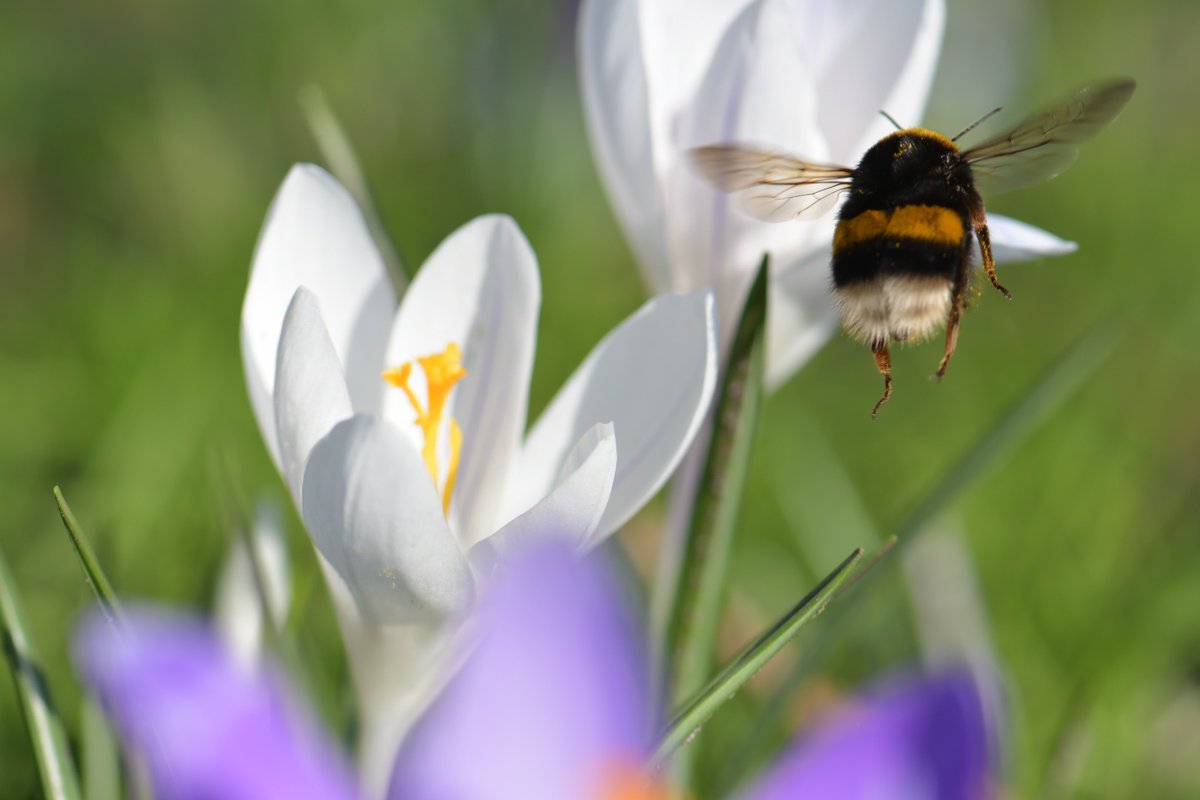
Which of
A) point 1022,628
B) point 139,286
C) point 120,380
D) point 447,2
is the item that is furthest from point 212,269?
point 1022,628

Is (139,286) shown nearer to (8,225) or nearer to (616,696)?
(8,225)

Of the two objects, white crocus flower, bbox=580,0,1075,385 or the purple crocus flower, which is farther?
white crocus flower, bbox=580,0,1075,385

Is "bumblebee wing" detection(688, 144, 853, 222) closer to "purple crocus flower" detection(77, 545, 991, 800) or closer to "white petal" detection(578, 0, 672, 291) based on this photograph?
"white petal" detection(578, 0, 672, 291)

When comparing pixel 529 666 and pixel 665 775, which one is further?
pixel 665 775

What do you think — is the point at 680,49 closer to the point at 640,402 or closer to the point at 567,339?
the point at 640,402

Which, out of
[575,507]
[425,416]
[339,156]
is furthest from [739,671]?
[339,156]

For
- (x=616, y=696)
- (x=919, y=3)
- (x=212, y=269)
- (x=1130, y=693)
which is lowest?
(x=1130, y=693)

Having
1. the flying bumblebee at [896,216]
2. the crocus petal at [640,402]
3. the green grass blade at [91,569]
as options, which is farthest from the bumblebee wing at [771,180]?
the green grass blade at [91,569]

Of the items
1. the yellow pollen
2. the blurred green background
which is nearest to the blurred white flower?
the blurred green background
